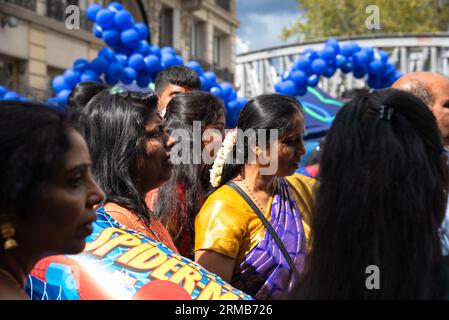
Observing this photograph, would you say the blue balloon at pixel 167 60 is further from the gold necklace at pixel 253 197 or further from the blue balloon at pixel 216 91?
the gold necklace at pixel 253 197

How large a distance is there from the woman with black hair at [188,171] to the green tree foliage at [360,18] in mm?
19944

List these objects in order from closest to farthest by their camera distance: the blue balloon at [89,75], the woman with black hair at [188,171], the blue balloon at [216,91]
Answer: the woman with black hair at [188,171]
the blue balloon at [89,75]
the blue balloon at [216,91]

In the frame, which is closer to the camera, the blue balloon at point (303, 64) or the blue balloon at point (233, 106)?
the blue balloon at point (233, 106)

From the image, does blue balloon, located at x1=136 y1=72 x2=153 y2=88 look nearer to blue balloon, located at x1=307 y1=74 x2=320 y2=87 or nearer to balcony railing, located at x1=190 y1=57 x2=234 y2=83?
blue balloon, located at x1=307 y1=74 x2=320 y2=87

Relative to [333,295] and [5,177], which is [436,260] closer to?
[333,295]

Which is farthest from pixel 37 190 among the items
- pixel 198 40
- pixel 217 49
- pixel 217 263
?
pixel 217 49

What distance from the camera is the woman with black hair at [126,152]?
7.18ft

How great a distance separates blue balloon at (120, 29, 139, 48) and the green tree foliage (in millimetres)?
17281

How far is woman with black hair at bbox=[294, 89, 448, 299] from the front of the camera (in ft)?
4.26

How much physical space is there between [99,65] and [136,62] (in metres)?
0.36

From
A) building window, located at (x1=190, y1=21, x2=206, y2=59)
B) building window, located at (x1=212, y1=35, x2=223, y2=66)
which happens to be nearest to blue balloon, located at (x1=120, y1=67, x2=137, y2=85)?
building window, located at (x1=190, y1=21, x2=206, y2=59)

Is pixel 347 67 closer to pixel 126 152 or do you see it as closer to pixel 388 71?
pixel 388 71

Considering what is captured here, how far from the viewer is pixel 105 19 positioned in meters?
5.83

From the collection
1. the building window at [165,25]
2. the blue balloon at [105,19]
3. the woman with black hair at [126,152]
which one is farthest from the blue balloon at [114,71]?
the building window at [165,25]
